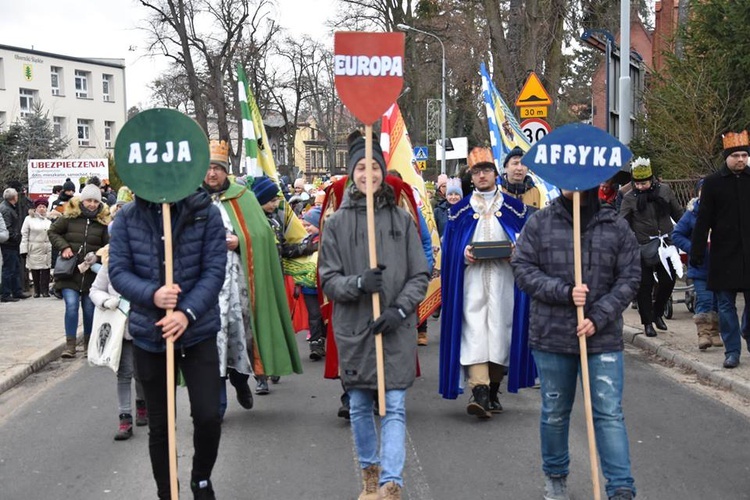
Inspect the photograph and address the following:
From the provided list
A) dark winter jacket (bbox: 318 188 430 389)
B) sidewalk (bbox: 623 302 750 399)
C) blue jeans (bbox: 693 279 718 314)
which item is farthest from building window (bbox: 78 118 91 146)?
dark winter jacket (bbox: 318 188 430 389)

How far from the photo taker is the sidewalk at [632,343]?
26.9 feet

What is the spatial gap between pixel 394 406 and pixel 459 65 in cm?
3547

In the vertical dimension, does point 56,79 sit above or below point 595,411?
above

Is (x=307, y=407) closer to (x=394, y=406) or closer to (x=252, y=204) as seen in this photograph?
(x=252, y=204)

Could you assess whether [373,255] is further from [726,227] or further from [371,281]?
[726,227]

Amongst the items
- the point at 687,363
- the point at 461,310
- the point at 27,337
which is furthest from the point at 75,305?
the point at 687,363

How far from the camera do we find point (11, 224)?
50.7 ft

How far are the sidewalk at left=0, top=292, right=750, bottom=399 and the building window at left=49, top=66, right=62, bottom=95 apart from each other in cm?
5330

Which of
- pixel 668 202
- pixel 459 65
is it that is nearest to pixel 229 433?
pixel 668 202

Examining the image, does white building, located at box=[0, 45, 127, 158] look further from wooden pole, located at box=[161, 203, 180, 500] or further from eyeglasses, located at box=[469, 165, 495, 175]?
wooden pole, located at box=[161, 203, 180, 500]

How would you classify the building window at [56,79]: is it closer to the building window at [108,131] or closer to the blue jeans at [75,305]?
the building window at [108,131]

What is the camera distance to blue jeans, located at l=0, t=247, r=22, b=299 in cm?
1549

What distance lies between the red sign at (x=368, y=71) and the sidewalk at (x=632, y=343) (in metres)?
4.36

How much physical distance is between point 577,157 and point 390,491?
196 centimetres
